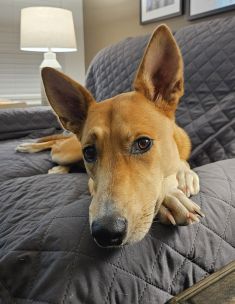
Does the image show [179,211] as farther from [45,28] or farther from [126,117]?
[45,28]

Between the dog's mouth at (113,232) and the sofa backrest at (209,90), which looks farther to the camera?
the sofa backrest at (209,90)

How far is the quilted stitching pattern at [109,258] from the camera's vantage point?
64cm

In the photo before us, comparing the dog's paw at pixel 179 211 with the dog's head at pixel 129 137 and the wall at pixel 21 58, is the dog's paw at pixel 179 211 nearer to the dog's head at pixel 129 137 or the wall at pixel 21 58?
the dog's head at pixel 129 137

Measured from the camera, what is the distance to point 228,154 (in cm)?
134

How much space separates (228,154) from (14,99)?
3.07 meters

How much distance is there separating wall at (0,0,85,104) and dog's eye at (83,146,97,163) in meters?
3.14

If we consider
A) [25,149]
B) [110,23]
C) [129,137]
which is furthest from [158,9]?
[129,137]

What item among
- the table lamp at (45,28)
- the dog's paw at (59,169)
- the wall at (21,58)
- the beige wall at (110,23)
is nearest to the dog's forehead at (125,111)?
the dog's paw at (59,169)

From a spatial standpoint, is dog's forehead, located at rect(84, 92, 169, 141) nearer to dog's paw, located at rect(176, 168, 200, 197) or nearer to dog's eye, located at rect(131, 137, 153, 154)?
dog's eye, located at rect(131, 137, 153, 154)

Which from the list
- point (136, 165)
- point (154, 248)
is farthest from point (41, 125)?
point (154, 248)

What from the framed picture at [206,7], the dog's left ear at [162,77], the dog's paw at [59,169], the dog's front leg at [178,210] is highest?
the framed picture at [206,7]

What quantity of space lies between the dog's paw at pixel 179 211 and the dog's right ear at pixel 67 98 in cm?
46

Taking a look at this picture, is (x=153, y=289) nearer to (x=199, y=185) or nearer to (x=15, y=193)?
(x=199, y=185)

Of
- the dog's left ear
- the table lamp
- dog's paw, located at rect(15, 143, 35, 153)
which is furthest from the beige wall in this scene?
the dog's left ear
